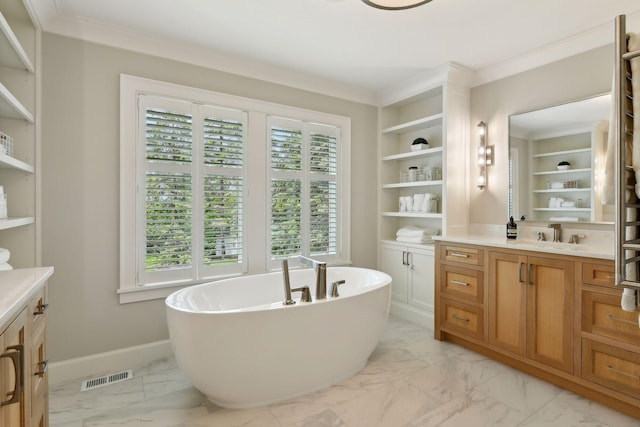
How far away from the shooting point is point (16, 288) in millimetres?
1172

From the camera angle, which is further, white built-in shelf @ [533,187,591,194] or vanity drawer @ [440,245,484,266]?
vanity drawer @ [440,245,484,266]

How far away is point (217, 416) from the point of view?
1.95 m

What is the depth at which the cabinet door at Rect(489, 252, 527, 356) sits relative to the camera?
2430 mm

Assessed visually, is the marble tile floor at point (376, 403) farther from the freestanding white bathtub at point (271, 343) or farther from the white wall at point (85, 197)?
the white wall at point (85, 197)

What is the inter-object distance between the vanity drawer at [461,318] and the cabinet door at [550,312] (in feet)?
1.28

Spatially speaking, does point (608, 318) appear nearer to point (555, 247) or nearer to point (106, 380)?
point (555, 247)

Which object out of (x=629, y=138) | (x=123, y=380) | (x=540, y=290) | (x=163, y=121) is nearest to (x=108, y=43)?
(x=163, y=121)

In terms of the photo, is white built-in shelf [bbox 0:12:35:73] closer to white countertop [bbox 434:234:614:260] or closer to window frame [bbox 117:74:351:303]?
window frame [bbox 117:74:351:303]

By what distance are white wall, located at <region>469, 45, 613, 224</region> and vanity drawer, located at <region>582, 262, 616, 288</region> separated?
104cm

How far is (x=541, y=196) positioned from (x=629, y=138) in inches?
69.6

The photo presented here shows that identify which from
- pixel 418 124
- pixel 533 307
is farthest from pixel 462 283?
pixel 418 124

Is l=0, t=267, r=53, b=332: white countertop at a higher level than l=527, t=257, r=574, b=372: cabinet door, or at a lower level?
higher

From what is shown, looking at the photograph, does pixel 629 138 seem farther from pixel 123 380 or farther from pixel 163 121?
pixel 123 380

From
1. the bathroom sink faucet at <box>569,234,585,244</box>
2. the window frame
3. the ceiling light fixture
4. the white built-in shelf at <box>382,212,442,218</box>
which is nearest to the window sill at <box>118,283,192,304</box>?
the window frame
